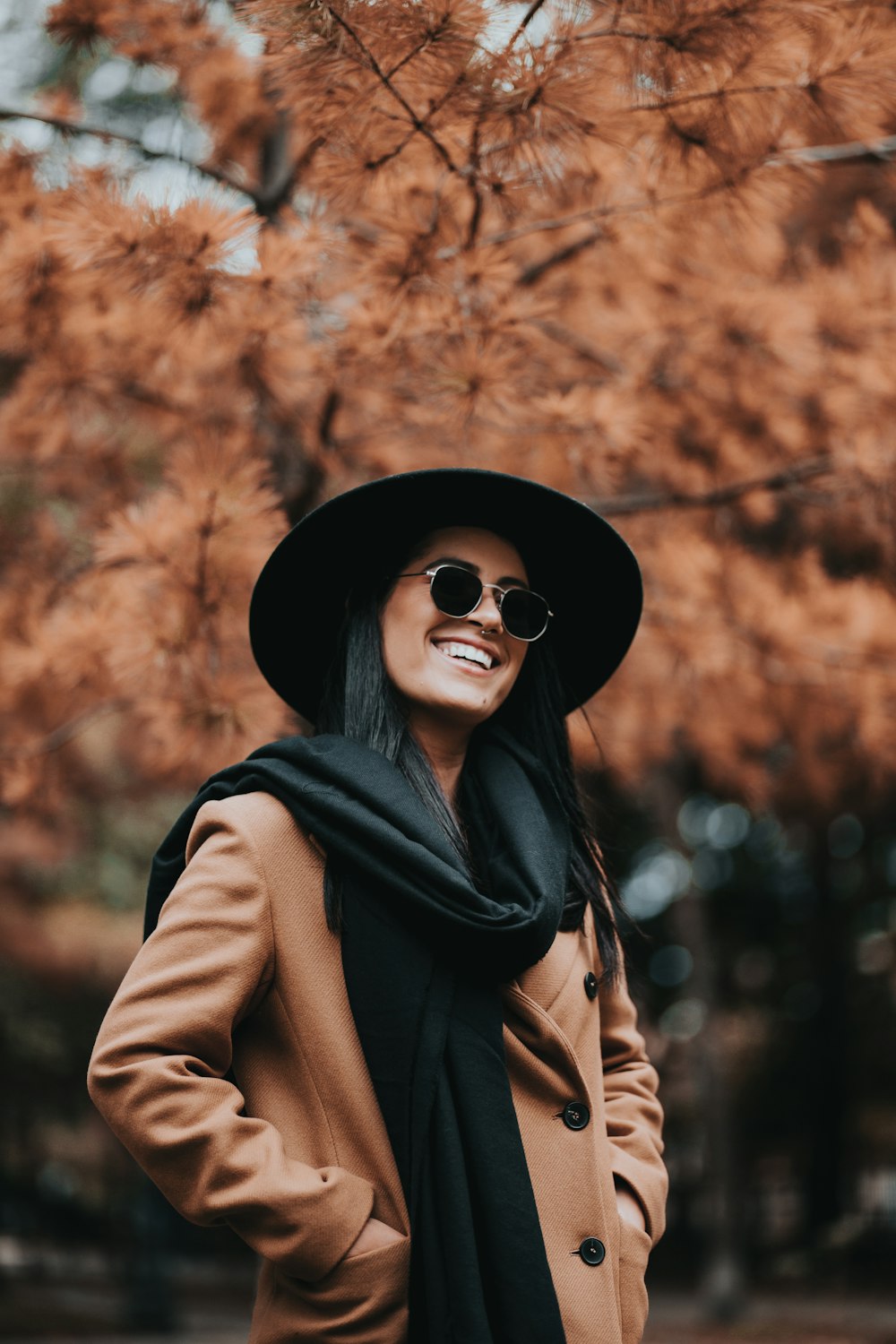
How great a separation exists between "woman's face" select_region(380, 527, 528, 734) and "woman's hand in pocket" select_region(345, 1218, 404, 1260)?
30.0 inches

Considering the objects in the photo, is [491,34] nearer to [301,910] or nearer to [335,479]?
[335,479]

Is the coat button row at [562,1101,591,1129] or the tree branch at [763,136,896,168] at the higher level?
the tree branch at [763,136,896,168]

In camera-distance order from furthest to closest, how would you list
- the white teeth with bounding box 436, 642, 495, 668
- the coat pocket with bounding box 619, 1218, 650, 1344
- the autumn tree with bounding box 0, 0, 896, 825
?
1. the autumn tree with bounding box 0, 0, 896, 825
2. the white teeth with bounding box 436, 642, 495, 668
3. the coat pocket with bounding box 619, 1218, 650, 1344

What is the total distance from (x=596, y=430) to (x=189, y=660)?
3.61 ft

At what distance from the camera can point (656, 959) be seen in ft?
49.8

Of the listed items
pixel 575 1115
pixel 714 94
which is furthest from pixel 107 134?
pixel 575 1115

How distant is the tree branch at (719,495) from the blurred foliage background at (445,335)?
2 centimetres

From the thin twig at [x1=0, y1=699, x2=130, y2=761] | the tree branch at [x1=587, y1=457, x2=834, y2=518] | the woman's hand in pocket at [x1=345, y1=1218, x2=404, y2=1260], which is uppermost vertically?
the tree branch at [x1=587, y1=457, x2=834, y2=518]

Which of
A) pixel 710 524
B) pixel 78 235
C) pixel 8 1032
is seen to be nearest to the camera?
pixel 78 235

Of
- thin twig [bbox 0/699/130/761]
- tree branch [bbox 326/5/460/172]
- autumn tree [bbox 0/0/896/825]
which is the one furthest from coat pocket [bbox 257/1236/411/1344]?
tree branch [bbox 326/5/460/172]

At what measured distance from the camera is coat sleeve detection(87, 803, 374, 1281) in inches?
57.7

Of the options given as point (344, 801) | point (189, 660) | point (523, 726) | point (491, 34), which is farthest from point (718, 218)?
point (344, 801)

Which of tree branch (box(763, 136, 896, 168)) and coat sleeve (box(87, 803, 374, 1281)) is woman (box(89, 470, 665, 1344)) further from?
tree branch (box(763, 136, 896, 168))

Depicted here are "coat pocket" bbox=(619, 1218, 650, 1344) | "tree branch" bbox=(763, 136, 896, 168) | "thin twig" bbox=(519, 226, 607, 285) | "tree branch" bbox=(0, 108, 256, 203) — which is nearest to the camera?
"coat pocket" bbox=(619, 1218, 650, 1344)
